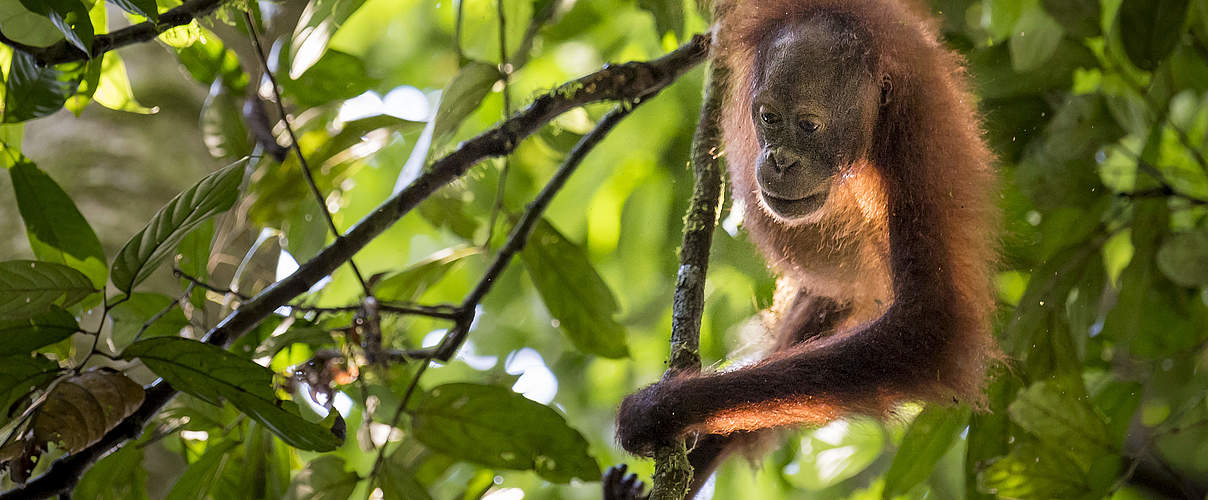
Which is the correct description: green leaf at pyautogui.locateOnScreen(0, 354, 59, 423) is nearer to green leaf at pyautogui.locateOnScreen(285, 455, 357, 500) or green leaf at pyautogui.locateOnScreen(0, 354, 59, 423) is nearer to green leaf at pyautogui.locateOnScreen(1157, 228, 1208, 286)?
green leaf at pyautogui.locateOnScreen(285, 455, 357, 500)

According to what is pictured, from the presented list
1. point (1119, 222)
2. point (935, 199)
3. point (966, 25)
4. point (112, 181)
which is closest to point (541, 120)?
point (935, 199)

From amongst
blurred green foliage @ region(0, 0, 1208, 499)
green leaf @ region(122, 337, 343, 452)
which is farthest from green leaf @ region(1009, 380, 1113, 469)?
green leaf @ region(122, 337, 343, 452)

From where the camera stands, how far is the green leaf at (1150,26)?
1323 millimetres

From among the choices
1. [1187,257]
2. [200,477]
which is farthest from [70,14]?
[1187,257]

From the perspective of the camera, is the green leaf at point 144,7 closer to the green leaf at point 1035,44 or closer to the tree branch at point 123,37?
the tree branch at point 123,37

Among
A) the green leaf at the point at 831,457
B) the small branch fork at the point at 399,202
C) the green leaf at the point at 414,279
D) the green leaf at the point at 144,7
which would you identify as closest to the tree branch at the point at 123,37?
the small branch fork at the point at 399,202

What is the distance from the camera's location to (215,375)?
0.97 m

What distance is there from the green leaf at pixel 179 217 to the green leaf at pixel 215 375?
0.11 meters

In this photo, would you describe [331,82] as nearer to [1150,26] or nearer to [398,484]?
[398,484]

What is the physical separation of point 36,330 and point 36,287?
6cm

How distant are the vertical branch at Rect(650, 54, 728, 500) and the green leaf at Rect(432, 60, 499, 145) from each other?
31 centimetres

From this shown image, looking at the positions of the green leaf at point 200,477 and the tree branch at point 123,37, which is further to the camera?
the green leaf at point 200,477

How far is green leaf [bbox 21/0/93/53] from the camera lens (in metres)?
0.92

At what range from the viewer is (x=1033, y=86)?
1474 millimetres
